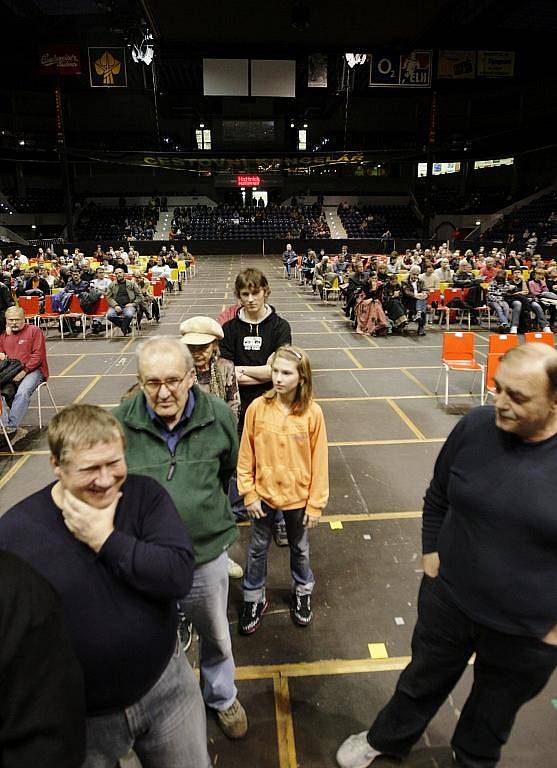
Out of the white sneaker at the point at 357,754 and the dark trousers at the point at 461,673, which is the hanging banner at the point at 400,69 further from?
the white sneaker at the point at 357,754

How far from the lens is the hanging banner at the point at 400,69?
19344 millimetres

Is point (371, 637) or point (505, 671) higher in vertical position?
point (505, 671)

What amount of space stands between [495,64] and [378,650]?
25.3m

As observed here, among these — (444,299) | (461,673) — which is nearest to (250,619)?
(461,673)

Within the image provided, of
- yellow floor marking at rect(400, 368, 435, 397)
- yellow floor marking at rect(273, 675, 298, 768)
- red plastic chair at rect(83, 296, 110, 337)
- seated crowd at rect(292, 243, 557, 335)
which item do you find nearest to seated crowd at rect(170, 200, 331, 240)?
seated crowd at rect(292, 243, 557, 335)

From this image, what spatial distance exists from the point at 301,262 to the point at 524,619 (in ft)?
66.0

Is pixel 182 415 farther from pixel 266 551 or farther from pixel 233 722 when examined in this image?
pixel 233 722

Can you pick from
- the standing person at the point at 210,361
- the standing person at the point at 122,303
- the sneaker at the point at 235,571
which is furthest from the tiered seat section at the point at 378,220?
the sneaker at the point at 235,571

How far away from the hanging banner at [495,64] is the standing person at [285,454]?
24.3 metres

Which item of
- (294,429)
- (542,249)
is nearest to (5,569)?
(294,429)

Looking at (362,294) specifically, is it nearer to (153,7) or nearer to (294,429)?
(294,429)

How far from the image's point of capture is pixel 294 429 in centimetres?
294

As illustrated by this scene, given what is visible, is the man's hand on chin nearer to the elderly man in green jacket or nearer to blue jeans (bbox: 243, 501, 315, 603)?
the elderly man in green jacket

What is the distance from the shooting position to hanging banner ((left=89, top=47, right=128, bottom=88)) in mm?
19953
